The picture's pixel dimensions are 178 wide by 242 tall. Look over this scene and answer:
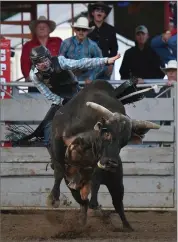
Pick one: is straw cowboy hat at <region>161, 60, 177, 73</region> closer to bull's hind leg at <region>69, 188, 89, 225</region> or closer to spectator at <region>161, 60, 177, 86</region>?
spectator at <region>161, 60, 177, 86</region>

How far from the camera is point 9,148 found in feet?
34.6

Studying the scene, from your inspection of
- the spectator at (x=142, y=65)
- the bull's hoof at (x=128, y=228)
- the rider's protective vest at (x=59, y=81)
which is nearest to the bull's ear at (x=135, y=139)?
the bull's hoof at (x=128, y=228)

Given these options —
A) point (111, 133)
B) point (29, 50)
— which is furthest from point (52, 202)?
point (29, 50)

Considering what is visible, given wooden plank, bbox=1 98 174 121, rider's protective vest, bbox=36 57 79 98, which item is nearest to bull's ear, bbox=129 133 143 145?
rider's protective vest, bbox=36 57 79 98

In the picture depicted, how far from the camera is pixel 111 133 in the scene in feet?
24.3

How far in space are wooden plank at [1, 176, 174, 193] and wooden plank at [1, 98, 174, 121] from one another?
0.82m

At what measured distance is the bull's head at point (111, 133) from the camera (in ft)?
23.8

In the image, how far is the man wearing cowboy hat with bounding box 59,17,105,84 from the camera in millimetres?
10109

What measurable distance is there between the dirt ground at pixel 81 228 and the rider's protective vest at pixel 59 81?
141 cm

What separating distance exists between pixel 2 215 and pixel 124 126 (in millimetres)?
3240

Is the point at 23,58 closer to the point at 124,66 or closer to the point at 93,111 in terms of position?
the point at 124,66

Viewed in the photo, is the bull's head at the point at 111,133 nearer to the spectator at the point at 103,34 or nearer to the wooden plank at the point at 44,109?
the wooden plank at the point at 44,109

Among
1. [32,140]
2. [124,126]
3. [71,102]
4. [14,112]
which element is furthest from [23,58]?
[124,126]

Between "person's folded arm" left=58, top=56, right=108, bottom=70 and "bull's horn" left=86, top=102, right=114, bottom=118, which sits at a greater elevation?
"person's folded arm" left=58, top=56, right=108, bottom=70
